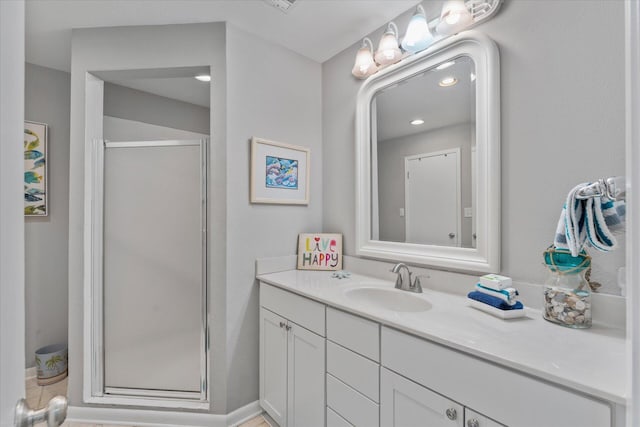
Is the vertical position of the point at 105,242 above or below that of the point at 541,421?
above

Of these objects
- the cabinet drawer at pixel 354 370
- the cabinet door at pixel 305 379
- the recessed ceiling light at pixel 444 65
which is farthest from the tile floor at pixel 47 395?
the recessed ceiling light at pixel 444 65

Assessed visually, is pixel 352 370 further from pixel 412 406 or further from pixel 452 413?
pixel 452 413

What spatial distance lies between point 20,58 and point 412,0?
1726 millimetres

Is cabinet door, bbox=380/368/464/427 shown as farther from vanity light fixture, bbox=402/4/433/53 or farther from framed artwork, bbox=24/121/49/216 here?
framed artwork, bbox=24/121/49/216

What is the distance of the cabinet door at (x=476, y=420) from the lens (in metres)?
0.78

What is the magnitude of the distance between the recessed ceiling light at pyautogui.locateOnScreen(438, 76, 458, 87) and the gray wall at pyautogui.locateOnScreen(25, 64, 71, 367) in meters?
2.89

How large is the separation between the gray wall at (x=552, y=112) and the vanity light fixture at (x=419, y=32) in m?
0.25

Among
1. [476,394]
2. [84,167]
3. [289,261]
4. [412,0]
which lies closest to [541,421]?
[476,394]

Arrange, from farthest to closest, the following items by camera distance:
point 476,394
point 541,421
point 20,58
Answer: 1. point 476,394
2. point 541,421
3. point 20,58

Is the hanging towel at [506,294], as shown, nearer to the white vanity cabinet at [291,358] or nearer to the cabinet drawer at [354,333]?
the cabinet drawer at [354,333]

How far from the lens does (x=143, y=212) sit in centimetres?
189

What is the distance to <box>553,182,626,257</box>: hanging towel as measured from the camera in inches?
29.4

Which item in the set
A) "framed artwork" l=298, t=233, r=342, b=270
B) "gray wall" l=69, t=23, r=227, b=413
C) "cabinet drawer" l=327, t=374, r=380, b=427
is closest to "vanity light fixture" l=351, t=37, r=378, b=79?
"gray wall" l=69, t=23, r=227, b=413

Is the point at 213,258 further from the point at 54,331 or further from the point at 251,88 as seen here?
the point at 54,331
